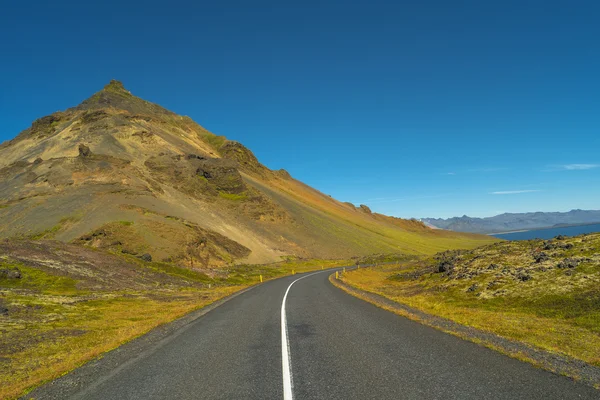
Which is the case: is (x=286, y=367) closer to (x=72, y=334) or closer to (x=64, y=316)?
(x=72, y=334)

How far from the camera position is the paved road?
6583 millimetres

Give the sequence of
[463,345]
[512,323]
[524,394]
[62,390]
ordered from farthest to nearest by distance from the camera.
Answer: [512,323], [463,345], [62,390], [524,394]

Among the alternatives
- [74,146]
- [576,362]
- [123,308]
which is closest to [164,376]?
[576,362]

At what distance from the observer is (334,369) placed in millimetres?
8031

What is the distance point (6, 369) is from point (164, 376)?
5682 millimetres

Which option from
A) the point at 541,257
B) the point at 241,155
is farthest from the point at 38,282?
the point at 241,155

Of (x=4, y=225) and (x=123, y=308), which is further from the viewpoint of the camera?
(x=4, y=225)

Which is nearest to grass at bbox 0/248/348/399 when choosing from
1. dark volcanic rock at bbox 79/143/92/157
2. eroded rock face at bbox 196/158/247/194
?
dark volcanic rock at bbox 79/143/92/157

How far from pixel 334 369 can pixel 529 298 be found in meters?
14.4

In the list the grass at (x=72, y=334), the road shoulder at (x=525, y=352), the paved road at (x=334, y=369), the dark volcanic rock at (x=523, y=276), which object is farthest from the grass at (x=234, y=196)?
the road shoulder at (x=525, y=352)

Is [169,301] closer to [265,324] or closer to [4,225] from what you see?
[265,324]

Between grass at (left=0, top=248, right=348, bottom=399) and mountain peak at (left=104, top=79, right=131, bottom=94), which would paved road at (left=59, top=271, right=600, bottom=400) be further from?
mountain peak at (left=104, top=79, right=131, bottom=94)

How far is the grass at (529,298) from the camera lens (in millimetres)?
11344

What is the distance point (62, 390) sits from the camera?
303 inches
